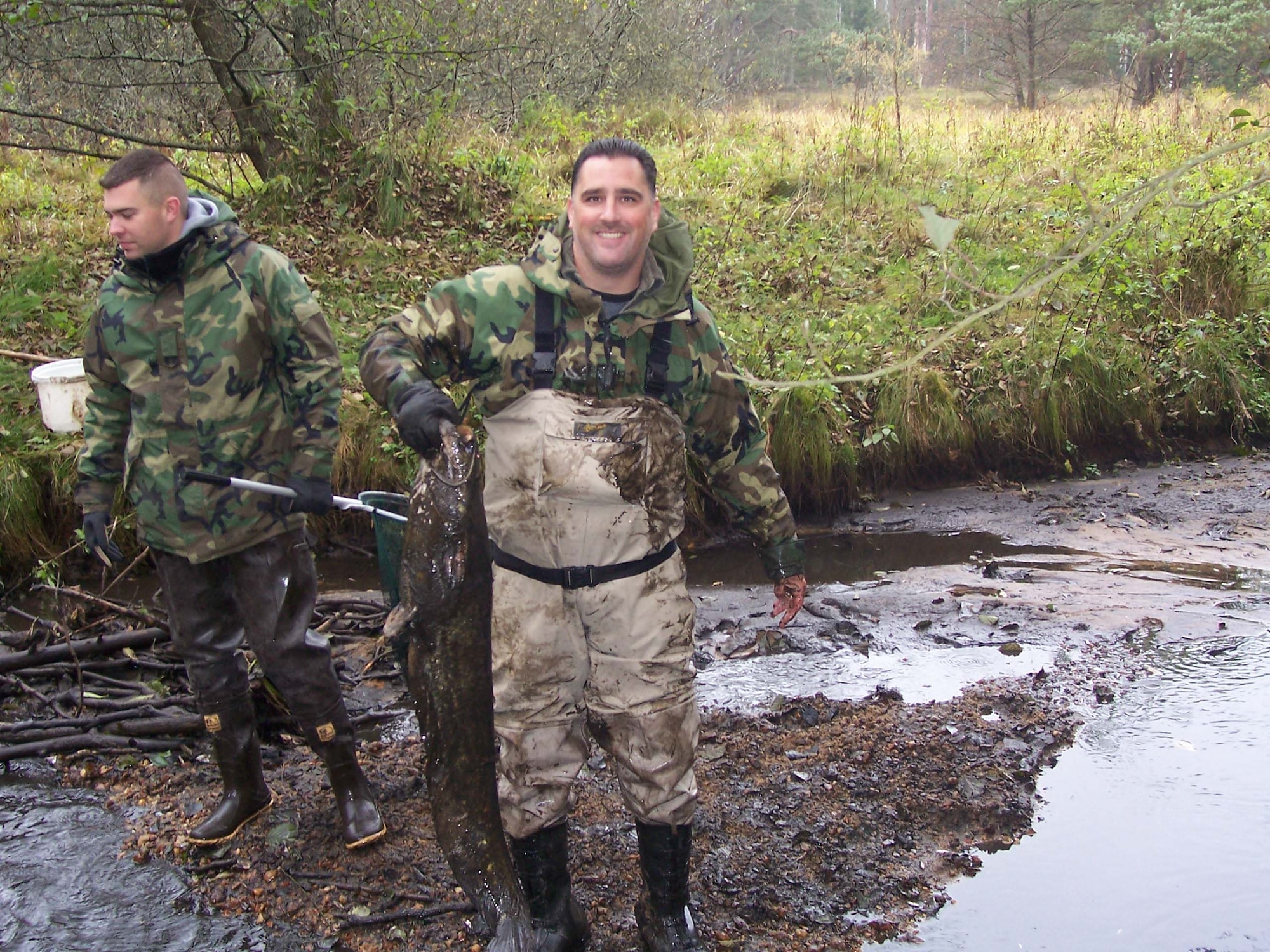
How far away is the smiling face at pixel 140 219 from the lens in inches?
137

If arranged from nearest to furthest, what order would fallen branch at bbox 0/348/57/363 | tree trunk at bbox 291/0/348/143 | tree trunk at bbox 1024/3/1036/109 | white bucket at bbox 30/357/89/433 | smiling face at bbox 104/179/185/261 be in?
smiling face at bbox 104/179/185/261 → white bucket at bbox 30/357/89/433 → fallen branch at bbox 0/348/57/363 → tree trunk at bbox 291/0/348/143 → tree trunk at bbox 1024/3/1036/109

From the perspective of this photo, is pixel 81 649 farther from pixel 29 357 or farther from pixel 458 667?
pixel 458 667

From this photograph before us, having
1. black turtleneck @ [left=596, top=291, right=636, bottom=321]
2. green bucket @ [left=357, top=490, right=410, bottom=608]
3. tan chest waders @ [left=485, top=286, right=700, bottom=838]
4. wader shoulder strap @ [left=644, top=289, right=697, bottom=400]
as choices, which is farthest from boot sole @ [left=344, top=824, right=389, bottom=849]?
black turtleneck @ [left=596, top=291, right=636, bottom=321]

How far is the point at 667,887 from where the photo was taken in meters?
3.32

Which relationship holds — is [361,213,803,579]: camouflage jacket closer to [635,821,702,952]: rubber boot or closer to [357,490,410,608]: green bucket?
[357,490,410,608]: green bucket

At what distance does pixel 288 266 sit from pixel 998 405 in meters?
6.37

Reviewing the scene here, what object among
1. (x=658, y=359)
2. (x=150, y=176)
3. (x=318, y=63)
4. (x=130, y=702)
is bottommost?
(x=130, y=702)

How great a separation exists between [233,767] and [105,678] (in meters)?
1.62

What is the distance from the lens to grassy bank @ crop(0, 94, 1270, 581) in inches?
318

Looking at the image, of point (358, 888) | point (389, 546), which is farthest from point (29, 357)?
point (358, 888)

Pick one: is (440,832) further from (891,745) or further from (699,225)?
(699,225)

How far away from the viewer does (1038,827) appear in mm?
4062

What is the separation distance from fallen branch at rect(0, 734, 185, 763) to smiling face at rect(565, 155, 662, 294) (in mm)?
3217

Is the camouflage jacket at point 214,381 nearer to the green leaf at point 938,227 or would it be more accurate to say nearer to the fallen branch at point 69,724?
the fallen branch at point 69,724
